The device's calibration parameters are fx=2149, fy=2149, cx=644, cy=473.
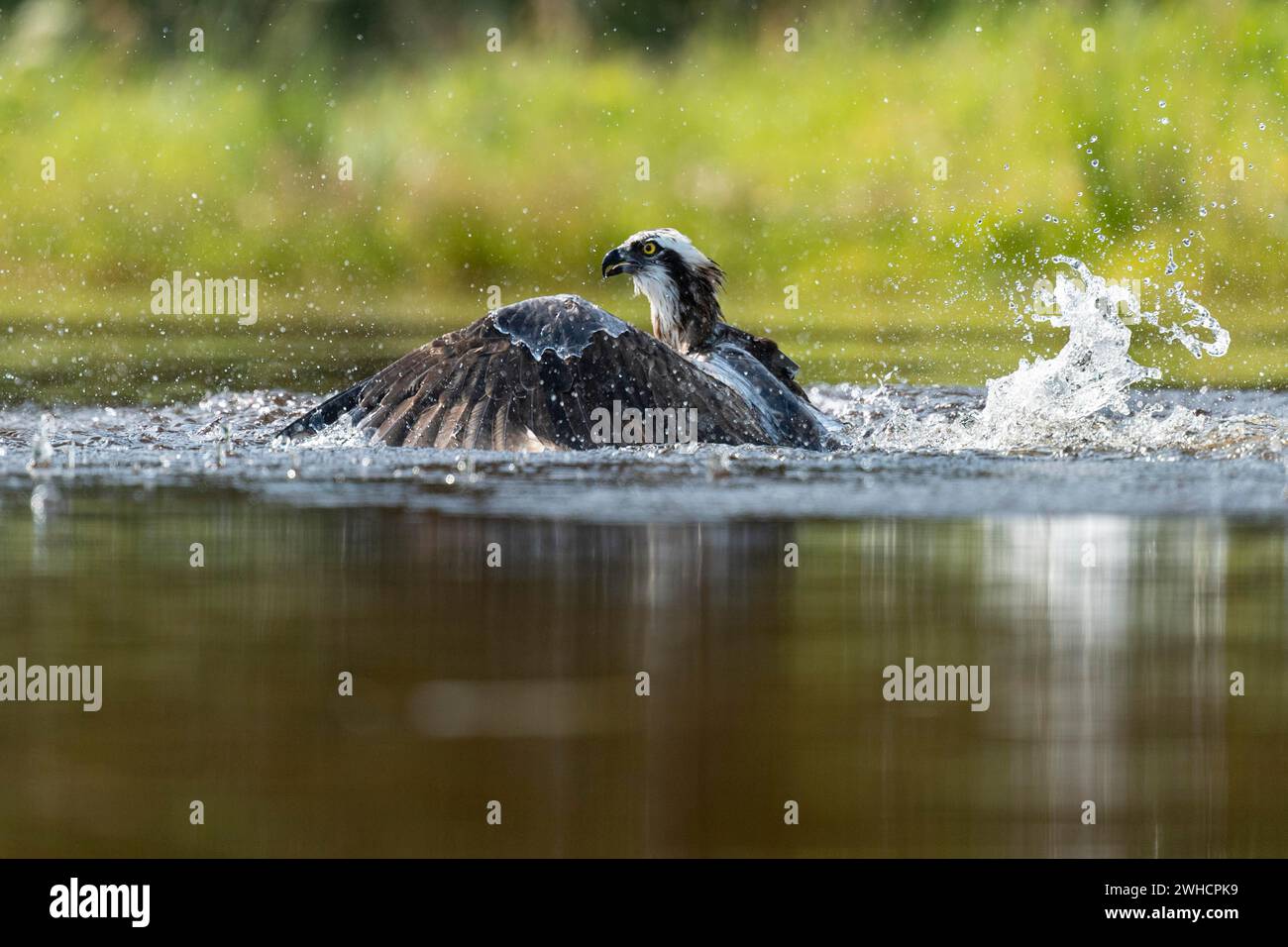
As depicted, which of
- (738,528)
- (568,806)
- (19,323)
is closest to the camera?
(568,806)

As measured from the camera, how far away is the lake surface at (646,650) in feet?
14.8

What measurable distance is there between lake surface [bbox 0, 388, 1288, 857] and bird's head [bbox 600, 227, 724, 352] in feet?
5.83

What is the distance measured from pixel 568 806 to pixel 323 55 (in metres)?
17.2

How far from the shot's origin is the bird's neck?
35.7 ft

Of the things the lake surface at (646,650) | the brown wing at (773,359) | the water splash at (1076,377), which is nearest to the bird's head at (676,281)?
the brown wing at (773,359)

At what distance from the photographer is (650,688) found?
212 inches

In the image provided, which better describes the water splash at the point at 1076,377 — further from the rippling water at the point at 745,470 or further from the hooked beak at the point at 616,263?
the hooked beak at the point at 616,263

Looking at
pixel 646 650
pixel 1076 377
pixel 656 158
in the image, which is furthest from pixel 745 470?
pixel 656 158

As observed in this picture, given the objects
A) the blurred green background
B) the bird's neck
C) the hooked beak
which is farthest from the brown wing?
the blurred green background

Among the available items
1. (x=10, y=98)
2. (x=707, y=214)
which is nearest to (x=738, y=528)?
(x=707, y=214)

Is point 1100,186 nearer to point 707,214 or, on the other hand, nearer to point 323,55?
point 707,214

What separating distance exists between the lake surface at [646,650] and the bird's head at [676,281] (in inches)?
69.9

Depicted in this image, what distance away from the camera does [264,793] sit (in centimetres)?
460

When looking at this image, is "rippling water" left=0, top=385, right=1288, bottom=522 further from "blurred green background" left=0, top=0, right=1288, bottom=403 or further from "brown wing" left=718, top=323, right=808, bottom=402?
"blurred green background" left=0, top=0, right=1288, bottom=403
